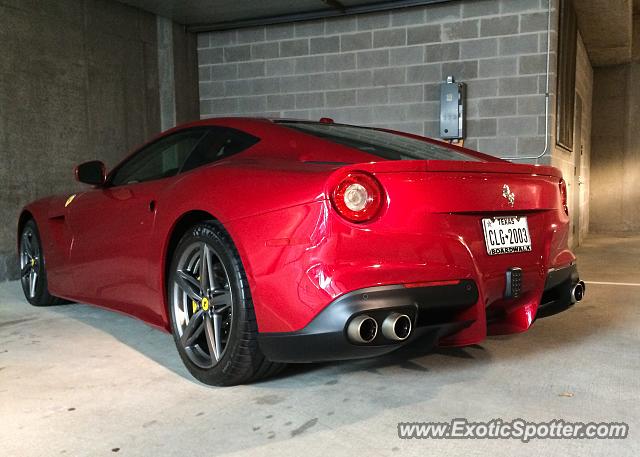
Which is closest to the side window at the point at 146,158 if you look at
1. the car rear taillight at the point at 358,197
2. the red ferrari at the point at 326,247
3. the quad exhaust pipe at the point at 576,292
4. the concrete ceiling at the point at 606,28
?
the red ferrari at the point at 326,247

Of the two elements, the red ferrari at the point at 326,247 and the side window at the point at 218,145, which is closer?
the red ferrari at the point at 326,247

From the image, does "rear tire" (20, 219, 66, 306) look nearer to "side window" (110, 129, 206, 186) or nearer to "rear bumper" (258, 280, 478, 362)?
"side window" (110, 129, 206, 186)

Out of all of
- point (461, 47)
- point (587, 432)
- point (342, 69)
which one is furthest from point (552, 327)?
point (342, 69)

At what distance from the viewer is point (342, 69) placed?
715 cm

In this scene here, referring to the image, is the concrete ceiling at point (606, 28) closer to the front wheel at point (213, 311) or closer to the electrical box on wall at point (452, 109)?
the electrical box on wall at point (452, 109)

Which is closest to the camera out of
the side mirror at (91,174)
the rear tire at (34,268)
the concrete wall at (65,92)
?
the side mirror at (91,174)

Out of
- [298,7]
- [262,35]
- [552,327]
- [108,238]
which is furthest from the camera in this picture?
[262,35]

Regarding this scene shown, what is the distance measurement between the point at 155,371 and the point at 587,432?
1.71m

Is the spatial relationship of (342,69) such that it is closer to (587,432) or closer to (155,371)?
(155,371)

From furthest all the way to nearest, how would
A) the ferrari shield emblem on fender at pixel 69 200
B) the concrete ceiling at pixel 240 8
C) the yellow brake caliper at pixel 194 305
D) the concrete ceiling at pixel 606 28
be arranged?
the concrete ceiling at pixel 606 28, the concrete ceiling at pixel 240 8, the ferrari shield emblem on fender at pixel 69 200, the yellow brake caliper at pixel 194 305

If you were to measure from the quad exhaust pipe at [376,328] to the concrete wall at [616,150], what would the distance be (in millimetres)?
11067

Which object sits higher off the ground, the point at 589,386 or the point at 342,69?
the point at 342,69

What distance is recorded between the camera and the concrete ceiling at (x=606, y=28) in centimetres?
775

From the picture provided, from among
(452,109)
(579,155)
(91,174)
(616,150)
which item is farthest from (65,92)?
(616,150)
